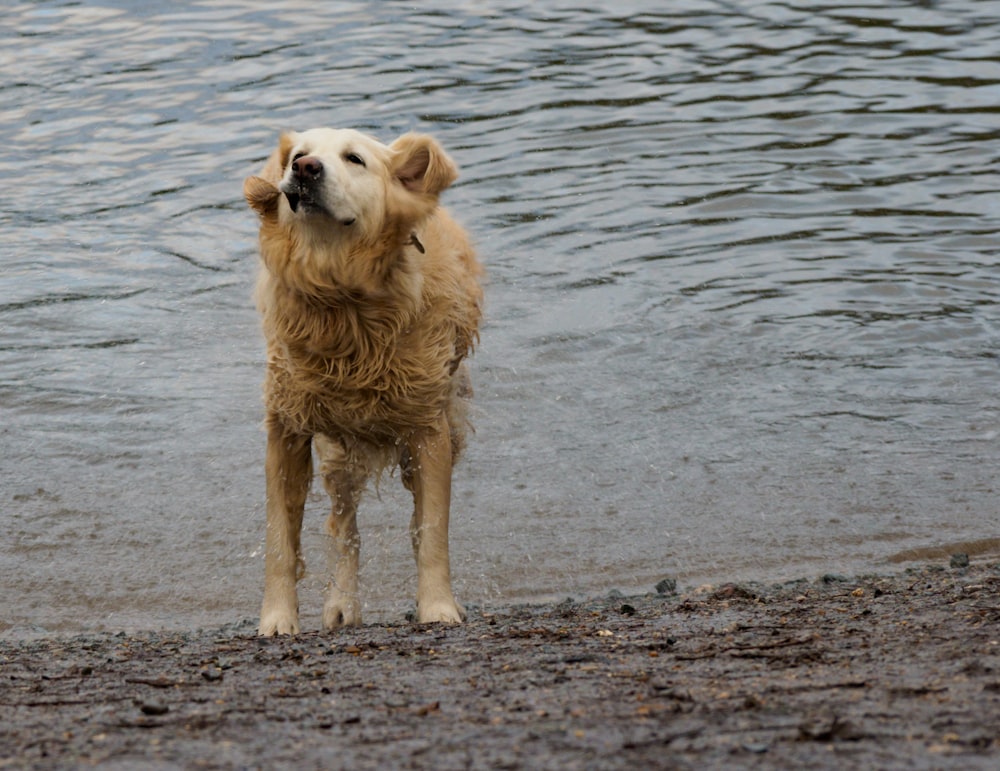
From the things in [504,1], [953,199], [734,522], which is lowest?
[734,522]

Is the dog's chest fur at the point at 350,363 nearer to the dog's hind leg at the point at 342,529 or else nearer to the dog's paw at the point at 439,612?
the dog's hind leg at the point at 342,529

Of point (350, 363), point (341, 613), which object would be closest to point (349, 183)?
point (350, 363)

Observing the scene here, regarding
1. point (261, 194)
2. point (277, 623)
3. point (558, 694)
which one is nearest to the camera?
point (558, 694)

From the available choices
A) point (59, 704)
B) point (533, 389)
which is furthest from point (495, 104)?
point (59, 704)

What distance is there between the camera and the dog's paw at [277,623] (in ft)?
18.8

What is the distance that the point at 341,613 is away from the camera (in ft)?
20.4

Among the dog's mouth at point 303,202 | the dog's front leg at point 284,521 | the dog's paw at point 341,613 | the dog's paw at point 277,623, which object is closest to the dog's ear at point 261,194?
the dog's mouth at point 303,202

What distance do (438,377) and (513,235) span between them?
19.8 ft

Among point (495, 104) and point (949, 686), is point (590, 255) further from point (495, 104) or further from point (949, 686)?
point (949, 686)

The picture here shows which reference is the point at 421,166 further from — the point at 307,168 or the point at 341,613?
the point at 341,613

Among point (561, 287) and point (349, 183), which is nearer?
point (349, 183)

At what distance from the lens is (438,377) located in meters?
5.74

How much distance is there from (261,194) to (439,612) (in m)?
1.84

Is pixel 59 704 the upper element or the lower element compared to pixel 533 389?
upper
